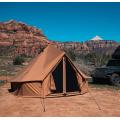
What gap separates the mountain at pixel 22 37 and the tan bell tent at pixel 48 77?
297 feet

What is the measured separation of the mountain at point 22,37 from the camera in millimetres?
111463

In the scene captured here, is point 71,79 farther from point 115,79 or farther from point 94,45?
point 94,45

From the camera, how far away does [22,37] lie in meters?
125

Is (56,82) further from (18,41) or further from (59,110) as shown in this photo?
(18,41)

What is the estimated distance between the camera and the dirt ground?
35.4 feet

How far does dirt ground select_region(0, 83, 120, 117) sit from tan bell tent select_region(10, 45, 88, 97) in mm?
604

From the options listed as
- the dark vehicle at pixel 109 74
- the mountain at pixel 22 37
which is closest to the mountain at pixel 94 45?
the mountain at pixel 22 37

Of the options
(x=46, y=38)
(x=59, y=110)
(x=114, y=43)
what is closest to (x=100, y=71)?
(x=59, y=110)

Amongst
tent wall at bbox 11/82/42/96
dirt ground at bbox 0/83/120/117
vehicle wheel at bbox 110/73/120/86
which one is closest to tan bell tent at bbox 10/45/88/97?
tent wall at bbox 11/82/42/96

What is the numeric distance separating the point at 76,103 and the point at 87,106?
83 centimetres

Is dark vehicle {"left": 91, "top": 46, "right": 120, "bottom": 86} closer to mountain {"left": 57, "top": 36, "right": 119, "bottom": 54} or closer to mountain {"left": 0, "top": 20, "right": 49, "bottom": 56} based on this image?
mountain {"left": 0, "top": 20, "right": 49, "bottom": 56}

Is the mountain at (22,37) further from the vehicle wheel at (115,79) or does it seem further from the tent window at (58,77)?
the tent window at (58,77)

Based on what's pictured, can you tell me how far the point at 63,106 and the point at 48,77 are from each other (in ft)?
10.3

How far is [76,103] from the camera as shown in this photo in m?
13.1
